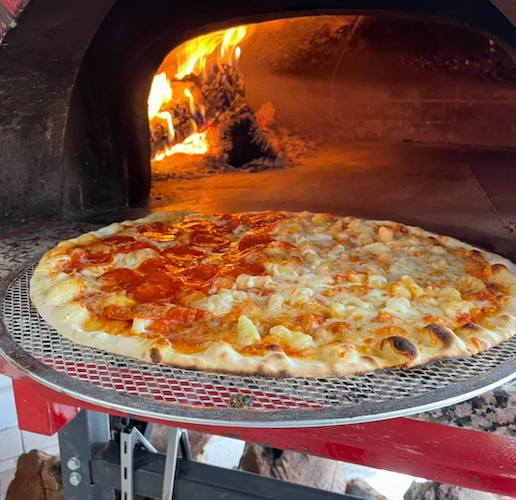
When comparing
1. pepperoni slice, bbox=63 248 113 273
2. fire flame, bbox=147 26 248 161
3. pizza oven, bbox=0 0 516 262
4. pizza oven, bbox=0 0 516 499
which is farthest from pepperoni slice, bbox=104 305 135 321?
fire flame, bbox=147 26 248 161

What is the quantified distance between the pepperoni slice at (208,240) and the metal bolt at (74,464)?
72 cm

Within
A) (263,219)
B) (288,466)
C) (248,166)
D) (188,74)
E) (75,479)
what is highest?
(188,74)

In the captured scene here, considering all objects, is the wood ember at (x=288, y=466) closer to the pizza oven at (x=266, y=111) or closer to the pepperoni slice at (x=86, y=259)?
the pizza oven at (x=266, y=111)

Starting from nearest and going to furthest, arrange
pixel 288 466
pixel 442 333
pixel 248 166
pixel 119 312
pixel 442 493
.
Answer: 1. pixel 442 333
2. pixel 119 312
3. pixel 442 493
4. pixel 288 466
5. pixel 248 166

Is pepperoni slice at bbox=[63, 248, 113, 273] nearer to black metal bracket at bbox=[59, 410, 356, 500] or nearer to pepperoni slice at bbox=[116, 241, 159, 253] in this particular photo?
pepperoni slice at bbox=[116, 241, 159, 253]

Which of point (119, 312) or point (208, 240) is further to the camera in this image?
point (208, 240)

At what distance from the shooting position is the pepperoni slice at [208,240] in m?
1.85

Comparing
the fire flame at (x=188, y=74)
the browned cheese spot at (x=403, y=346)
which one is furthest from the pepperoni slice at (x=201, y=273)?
the fire flame at (x=188, y=74)

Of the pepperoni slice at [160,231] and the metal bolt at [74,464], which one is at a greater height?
the pepperoni slice at [160,231]

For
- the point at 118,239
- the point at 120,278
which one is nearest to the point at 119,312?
the point at 120,278

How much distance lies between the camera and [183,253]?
175cm

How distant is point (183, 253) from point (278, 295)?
406mm

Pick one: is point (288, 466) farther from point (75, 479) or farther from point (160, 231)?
point (160, 231)

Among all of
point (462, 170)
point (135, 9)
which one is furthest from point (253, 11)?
point (462, 170)
